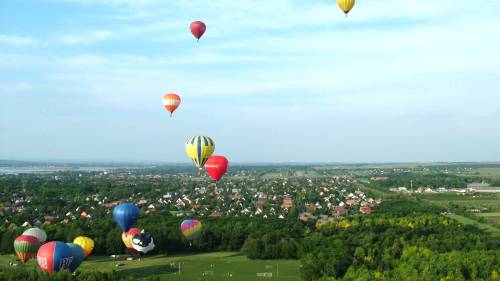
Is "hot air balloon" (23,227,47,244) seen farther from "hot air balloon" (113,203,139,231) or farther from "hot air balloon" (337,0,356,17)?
"hot air balloon" (337,0,356,17)

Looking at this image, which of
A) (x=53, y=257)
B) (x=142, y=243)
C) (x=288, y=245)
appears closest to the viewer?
(x=53, y=257)

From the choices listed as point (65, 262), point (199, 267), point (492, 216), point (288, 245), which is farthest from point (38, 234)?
point (492, 216)

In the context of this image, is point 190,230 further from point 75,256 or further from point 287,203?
point 287,203

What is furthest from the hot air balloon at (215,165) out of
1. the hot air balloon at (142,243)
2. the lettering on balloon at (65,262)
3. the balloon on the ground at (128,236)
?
the lettering on balloon at (65,262)

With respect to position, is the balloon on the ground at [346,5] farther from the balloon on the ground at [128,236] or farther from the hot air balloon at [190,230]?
the balloon on the ground at [128,236]

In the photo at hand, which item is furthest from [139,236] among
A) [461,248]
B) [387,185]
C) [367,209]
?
[387,185]

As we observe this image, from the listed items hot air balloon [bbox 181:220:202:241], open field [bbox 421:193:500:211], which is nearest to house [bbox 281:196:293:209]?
open field [bbox 421:193:500:211]
